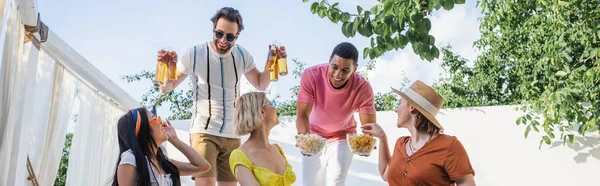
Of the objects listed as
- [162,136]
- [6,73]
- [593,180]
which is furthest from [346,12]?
[593,180]

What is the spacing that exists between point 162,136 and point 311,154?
785mm

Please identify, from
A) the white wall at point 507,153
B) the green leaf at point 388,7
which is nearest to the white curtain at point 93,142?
the white wall at point 507,153

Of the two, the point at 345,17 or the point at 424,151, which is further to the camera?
the point at 345,17

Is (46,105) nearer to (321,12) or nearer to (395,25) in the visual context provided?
(321,12)

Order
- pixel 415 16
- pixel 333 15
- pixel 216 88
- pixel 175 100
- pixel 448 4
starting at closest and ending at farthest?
pixel 448 4
pixel 415 16
pixel 333 15
pixel 216 88
pixel 175 100

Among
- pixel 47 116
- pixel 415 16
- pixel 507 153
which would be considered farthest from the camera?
pixel 507 153

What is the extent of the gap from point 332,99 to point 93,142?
2.53 metres

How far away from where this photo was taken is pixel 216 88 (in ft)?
11.8

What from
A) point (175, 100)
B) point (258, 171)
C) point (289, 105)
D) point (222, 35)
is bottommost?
point (258, 171)

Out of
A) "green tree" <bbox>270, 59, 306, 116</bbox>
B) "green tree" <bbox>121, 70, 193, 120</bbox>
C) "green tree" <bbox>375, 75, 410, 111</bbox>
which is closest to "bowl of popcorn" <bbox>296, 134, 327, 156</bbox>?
"green tree" <bbox>270, 59, 306, 116</bbox>

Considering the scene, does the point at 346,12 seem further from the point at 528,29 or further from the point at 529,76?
the point at 529,76

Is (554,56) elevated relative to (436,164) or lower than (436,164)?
elevated

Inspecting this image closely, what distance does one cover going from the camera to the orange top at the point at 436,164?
274 cm

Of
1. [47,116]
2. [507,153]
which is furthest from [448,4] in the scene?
[507,153]
